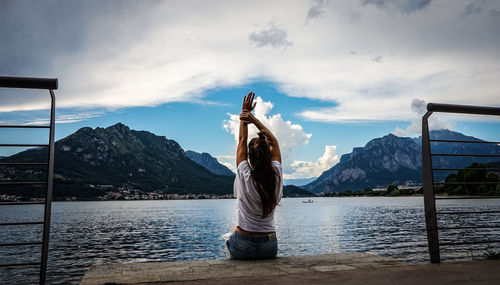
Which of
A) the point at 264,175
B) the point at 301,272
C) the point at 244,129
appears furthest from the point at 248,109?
the point at 301,272

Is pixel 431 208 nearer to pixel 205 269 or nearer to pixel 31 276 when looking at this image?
pixel 205 269

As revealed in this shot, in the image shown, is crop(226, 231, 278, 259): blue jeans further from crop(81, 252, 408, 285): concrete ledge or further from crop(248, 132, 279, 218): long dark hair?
crop(248, 132, 279, 218): long dark hair

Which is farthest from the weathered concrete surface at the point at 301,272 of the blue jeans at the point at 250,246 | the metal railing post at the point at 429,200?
the metal railing post at the point at 429,200

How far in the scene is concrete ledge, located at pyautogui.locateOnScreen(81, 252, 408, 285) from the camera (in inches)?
139

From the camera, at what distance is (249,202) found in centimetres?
452

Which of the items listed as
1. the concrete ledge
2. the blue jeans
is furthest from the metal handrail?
the blue jeans

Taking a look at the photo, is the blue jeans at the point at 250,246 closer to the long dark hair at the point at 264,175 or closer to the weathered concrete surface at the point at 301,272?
the weathered concrete surface at the point at 301,272

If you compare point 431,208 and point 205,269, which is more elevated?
point 431,208

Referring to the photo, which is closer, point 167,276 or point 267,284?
point 267,284

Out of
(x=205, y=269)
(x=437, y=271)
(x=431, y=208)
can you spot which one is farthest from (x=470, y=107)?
(x=205, y=269)

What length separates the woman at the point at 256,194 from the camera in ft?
14.5

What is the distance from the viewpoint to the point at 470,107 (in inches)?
188

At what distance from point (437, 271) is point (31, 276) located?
19.7 m

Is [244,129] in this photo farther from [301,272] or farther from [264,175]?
[301,272]
